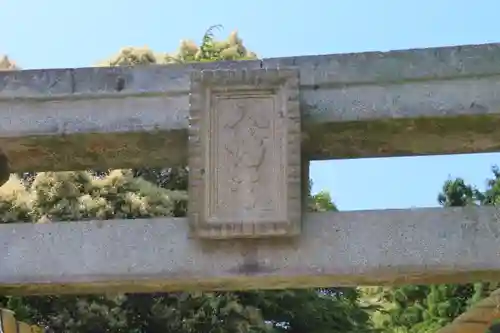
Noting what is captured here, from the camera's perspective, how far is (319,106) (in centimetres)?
355

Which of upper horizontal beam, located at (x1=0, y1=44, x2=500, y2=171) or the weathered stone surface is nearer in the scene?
upper horizontal beam, located at (x1=0, y1=44, x2=500, y2=171)

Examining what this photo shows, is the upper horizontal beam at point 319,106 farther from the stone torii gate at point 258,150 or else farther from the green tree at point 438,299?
the green tree at point 438,299

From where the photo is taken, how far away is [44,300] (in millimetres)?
8391

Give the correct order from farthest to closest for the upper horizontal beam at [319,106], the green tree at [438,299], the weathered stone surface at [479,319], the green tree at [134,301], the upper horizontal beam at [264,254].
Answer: the green tree at [438,299] < the green tree at [134,301] < the weathered stone surface at [479,319] < the upper horizontal beam at [319,106] < the upper horizontal beam at [264,254]

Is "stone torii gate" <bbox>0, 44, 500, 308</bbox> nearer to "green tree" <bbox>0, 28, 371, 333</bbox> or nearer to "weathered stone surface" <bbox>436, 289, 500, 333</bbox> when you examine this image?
"weathered stone surface" <bbox>436, 289, 500, 333</bbox>

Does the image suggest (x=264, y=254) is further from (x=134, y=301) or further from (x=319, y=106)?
(x=134, y=301)

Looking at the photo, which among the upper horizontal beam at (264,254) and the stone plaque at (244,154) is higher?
the stone plaque at (244,154)

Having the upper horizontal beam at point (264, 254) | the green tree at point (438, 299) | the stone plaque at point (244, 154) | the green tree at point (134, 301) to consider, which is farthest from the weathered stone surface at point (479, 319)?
the green tree at point (438, 299)

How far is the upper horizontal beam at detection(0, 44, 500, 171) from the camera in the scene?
11.5 feet

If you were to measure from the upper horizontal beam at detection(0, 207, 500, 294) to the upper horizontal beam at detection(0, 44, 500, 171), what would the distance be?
389 millimetres

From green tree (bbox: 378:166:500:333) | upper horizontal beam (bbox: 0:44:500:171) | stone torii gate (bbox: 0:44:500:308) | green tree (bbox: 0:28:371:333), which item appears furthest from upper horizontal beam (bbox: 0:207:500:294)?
green tree (bbox: 378:166:500:333)

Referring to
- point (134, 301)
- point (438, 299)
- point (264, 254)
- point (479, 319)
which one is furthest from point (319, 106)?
point (438, 299)

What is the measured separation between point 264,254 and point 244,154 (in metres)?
0.41

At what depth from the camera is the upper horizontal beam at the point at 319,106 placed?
3.52 meters
